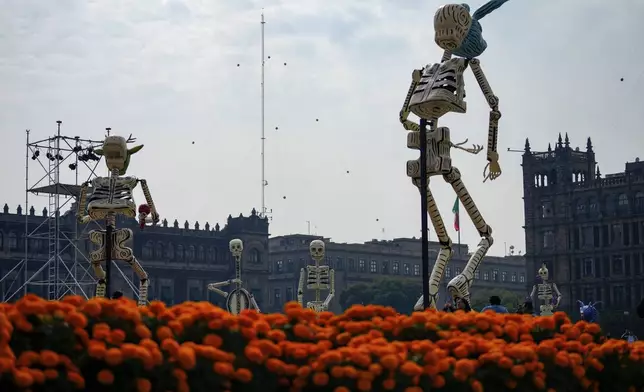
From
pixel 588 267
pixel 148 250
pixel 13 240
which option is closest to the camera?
pixel 13 240

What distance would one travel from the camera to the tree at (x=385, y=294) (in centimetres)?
11788

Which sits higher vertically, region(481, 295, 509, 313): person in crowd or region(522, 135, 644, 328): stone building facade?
region(522, 135, 644, 328): stone building facade

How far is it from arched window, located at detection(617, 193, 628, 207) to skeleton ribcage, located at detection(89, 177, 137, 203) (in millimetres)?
86079

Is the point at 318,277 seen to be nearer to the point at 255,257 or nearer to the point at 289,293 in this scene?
the point at 255,257

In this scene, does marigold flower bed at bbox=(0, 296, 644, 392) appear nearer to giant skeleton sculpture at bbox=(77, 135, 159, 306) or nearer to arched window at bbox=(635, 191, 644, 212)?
giant skeleton sculpture at bbox=(77, 135, 159, 306)

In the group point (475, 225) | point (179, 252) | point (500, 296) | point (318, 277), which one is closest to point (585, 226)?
point (500, 296)

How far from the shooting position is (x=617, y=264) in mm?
103688

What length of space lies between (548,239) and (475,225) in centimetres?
9475

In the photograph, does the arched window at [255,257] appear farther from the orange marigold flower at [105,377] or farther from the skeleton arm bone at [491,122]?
the orange marigold flower at [105,377]

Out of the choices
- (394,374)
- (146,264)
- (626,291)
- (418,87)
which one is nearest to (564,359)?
(394,374)

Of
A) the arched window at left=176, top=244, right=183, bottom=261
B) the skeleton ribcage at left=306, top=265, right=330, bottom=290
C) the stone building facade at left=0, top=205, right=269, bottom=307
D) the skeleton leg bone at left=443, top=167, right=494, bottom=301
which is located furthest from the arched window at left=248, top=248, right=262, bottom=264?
the skeleton leg bone at left=443, top=167, right=494, bottom=301

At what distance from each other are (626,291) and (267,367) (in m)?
98.0

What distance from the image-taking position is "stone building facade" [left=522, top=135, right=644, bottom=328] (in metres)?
102

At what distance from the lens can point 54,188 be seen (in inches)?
2400
